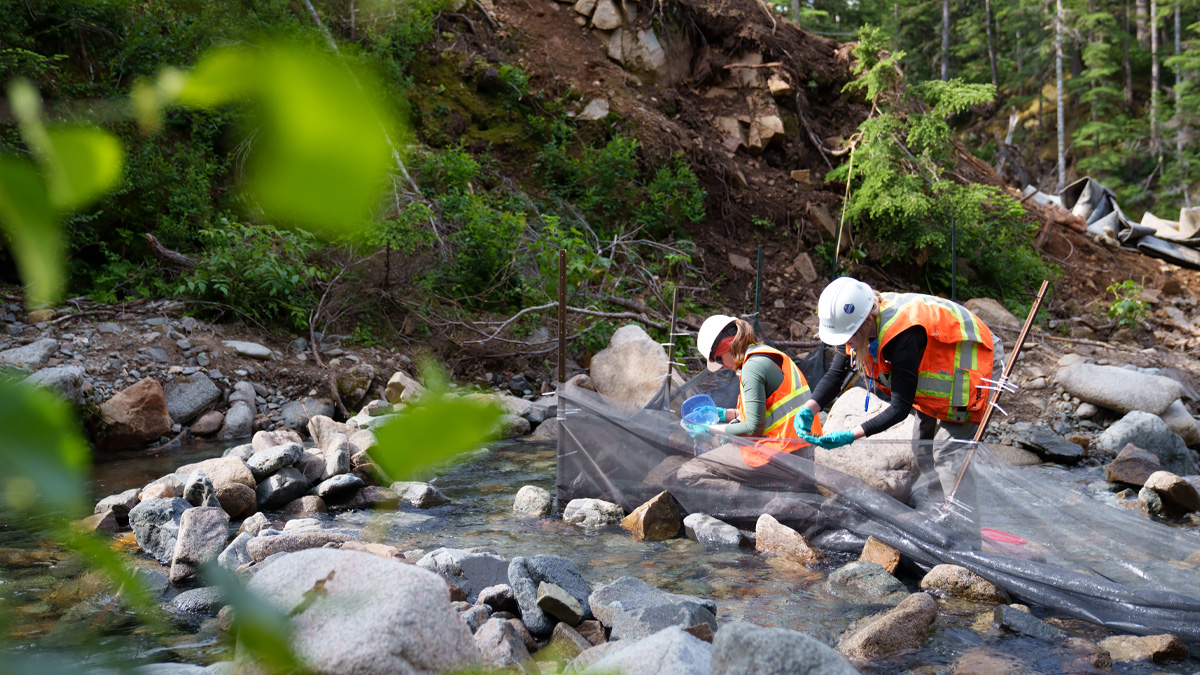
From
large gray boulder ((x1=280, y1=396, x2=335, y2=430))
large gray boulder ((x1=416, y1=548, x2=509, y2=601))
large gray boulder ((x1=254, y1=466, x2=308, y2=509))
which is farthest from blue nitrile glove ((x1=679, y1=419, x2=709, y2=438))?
large gray boulder ((x1=280, y1=396, x2=335, y2=430))

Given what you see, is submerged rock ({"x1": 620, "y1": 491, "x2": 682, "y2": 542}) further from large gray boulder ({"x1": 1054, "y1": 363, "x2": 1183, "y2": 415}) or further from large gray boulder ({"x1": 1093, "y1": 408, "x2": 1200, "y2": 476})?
large gray boulder ({"x1": 1054, "y1": 363, "x2": 1183, "y2": 415})

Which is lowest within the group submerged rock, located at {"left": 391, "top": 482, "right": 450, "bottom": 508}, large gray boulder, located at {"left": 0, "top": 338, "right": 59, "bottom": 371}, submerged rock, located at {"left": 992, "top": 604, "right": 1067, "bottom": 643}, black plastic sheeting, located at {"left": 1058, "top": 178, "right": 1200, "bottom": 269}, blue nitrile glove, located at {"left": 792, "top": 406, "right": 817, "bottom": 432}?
submerged rock, located at {"left": 391, "top": 482, "right": 450, "bottom": 508}

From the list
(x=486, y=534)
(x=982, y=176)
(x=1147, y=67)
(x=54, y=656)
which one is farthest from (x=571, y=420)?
(x=1147, y=67)

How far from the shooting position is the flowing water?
10.5 ft

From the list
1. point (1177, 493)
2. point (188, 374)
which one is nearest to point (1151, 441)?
point (1177, 493)

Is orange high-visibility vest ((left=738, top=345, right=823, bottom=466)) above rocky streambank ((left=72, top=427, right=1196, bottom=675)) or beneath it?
above

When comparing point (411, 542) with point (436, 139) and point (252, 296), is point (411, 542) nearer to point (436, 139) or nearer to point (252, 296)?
point (252, 296)

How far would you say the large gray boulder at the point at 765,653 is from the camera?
6.76 feet

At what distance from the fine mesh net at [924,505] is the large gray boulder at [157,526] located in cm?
222

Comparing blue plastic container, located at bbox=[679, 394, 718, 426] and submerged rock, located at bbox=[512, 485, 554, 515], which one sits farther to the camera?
blue plastic container, located at bbox=[679, 394, 718, 426]

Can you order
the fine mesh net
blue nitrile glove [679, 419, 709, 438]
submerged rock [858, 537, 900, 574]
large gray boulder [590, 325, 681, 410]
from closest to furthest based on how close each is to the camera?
1. the fine mesh net
2. submerged rock [858, 537, 900, 574]
3. blue nitrile glove [679, 419, 709, 438]
4. large gray boulder [590, 325, 681, 410]

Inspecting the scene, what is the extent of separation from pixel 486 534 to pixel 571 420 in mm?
862

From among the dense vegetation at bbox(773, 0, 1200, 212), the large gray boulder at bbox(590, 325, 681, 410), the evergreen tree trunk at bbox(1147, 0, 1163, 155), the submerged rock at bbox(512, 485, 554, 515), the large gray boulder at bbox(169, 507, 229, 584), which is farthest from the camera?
the evergreen tree trunk at bbox(1147, 0, 1163, 155)

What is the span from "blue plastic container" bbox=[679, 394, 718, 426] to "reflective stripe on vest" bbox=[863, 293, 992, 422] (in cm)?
136
